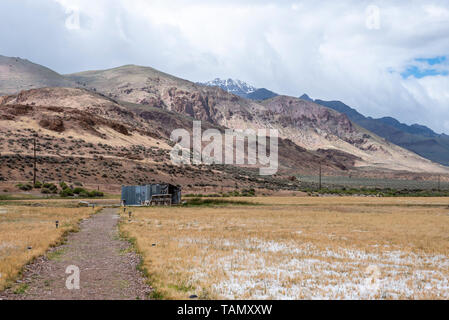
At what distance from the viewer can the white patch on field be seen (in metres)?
10.8

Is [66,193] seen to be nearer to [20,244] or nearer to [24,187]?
[24,187]

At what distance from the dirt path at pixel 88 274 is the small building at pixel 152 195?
36.4 m

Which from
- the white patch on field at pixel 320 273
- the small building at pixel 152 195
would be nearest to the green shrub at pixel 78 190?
the small building at pixel 152 195

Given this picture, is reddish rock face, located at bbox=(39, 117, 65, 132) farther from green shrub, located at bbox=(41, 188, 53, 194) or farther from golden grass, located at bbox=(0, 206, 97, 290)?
golden grass, located at bbox=(0, 206, 97, 290)

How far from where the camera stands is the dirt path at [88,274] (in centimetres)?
1053

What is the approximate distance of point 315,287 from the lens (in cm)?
1143

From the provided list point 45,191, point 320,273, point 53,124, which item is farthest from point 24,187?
point 320,273

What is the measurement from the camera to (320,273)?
13.4 metres

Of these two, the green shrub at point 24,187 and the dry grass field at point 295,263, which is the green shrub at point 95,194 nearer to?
the green shrub at point 24,187

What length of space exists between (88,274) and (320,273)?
771cm

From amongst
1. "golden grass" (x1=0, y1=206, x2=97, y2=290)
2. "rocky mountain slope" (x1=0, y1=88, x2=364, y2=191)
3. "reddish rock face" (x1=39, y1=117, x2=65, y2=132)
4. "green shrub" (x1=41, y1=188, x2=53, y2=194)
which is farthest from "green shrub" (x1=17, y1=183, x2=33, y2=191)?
"reddish rock face" (x1=39, y1=117, x2=65, y2=132)
